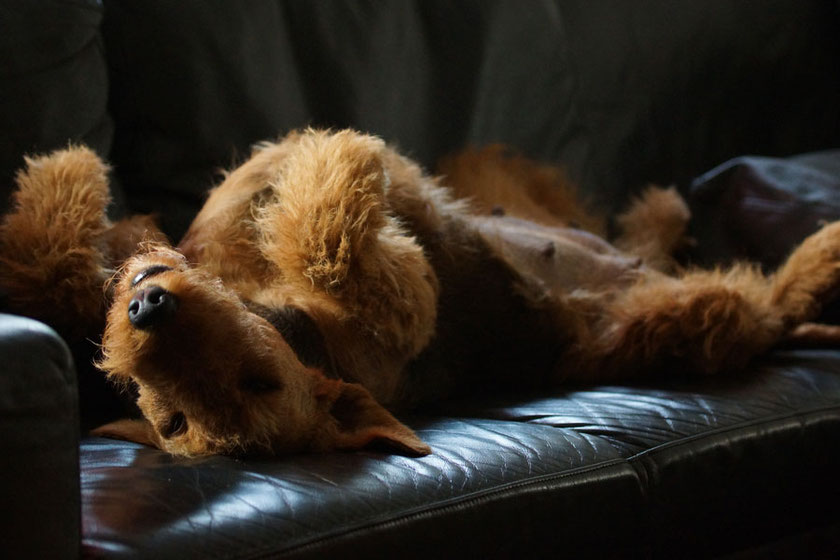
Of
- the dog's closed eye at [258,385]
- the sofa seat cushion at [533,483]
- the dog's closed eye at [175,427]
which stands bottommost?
the sofa seat cushion at [533,483]

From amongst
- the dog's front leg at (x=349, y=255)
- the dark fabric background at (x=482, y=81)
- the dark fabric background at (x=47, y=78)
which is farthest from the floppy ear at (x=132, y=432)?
the dark fabric background at (x=482, y=81)

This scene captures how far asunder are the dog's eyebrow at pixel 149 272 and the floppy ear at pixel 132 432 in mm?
225

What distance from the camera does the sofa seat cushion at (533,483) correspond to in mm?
990

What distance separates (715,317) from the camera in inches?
67.0

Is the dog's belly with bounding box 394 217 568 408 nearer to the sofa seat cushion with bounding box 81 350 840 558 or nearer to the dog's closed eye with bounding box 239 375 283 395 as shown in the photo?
the sofa seat cushion with bounding box 81 350 840 558

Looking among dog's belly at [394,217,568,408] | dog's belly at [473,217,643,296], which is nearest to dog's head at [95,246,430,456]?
dog's belly at [394,217,568,408]

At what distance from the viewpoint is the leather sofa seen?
0.99 metres

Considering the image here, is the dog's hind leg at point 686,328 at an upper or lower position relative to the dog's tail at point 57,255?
lower

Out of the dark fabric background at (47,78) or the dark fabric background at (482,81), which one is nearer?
the dark fabric background at (47,78)

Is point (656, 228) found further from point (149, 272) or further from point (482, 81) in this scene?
point (149, 272)

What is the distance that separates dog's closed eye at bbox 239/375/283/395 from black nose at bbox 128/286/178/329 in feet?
0.47

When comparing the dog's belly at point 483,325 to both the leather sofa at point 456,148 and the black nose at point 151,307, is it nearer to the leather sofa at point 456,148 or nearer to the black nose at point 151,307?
the leather sofa at point 456,148

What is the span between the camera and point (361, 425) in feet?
4.17

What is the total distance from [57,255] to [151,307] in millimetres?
355
